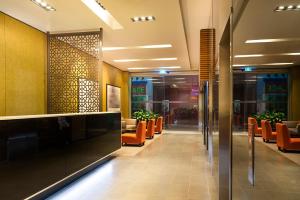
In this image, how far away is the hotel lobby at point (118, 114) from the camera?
2.33m

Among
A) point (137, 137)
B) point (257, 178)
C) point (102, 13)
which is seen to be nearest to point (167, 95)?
point (137, 137)

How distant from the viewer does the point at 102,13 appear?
219 inches

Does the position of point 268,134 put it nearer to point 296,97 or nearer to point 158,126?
point 158,126

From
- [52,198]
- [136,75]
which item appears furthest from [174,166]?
[136,75]

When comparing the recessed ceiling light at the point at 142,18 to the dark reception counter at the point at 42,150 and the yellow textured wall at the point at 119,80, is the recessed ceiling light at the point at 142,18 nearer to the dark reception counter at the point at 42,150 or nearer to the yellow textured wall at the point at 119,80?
the dark reception counter at the point at 42,150

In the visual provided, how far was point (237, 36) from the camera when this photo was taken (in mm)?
2117

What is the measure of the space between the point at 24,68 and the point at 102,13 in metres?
2.50

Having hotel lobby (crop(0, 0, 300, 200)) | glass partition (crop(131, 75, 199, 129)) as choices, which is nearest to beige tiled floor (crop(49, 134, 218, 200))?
hotel lobby (crop(0, 0, 300, 200))

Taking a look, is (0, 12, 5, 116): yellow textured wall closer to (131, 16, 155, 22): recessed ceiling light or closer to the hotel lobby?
the hotel lobby

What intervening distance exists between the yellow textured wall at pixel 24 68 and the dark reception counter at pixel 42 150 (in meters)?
1.93

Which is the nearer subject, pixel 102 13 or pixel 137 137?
pixel 102 13

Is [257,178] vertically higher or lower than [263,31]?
lower

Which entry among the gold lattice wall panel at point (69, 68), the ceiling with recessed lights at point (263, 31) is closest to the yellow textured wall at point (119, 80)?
the gold lattice wall panel at point (69, 68)

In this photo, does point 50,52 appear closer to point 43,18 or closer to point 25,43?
point 25,43
